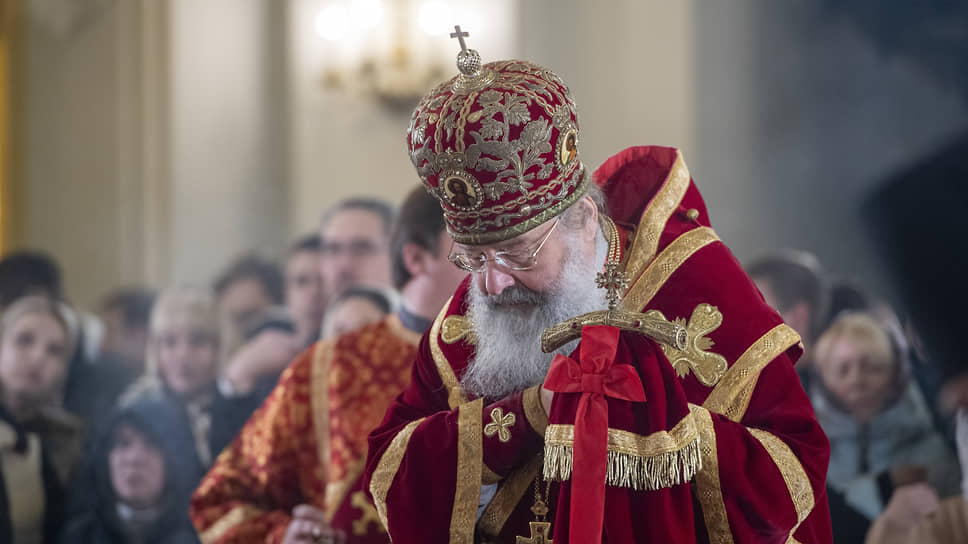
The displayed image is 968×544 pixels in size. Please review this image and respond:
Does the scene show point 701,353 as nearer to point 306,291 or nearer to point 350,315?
point 350,315

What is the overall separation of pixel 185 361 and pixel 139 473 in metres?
0.70

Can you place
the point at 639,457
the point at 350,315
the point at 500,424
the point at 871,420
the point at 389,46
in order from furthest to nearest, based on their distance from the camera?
1. the point at 389,46
2. the point at 350,315
3. the point at 871,420
4. the point at 500,424
5. the point at 639,457

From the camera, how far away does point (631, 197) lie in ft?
9.04

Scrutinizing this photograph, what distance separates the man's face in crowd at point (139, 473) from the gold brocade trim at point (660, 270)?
13.9ft

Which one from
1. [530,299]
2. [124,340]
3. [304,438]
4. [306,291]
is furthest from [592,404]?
[124,340]

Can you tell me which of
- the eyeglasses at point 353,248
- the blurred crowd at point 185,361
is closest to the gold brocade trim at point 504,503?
the blurred crowd at point 185,361

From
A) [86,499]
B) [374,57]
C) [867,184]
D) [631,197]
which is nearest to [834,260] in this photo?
[867,184]

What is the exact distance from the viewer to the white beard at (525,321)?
250 centimetres

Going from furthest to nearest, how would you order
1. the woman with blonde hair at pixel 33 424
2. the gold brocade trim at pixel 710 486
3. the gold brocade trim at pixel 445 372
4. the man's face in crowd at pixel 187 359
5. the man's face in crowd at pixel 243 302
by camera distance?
the man's face in crowd at pixel 243 302 < the man's face in crowd at pixel 187 359 < the woman with blonde hair at pixel 33 424 < the gold brocade trim at pixel 445 372 < the gold brocade trim at pixel 710 486

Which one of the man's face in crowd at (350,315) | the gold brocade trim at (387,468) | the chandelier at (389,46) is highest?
the chandelier at (389,46)

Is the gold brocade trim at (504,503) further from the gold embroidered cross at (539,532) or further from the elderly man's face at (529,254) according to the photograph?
the elderly man's face at (529,254)

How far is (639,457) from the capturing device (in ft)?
6.84

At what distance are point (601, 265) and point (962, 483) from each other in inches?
101

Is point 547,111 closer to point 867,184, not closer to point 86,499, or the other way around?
point 867,184
